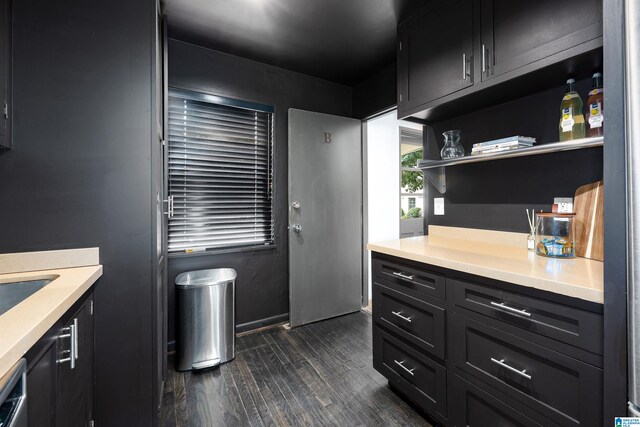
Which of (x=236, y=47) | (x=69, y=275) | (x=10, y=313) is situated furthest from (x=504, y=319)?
(x=236, y=47)

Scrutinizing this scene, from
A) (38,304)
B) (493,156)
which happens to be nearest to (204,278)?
(38,304)

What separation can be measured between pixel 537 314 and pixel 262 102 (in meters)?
2.62

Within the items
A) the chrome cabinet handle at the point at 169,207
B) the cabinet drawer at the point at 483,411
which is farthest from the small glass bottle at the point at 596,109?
the chrome cabinet handle at the point at 169,207

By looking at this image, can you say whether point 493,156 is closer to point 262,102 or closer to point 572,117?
point 572,117

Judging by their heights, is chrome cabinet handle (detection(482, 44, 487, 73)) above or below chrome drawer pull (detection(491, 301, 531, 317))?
above

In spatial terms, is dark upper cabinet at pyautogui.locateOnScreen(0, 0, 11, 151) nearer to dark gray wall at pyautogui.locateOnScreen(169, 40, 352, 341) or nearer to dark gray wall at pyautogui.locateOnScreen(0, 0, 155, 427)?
dark gray wall at pyautogui.locateOnScreen(0, 0, 155, 427)

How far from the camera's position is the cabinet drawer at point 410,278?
1.40 m

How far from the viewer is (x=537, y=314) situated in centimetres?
103

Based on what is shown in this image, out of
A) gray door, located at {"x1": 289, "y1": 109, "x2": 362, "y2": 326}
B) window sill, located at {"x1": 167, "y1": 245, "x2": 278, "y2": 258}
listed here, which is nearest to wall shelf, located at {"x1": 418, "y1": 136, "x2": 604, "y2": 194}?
gray door, located at {"x1": 289, "y1": 109, "x2": 362, "y2": 326}

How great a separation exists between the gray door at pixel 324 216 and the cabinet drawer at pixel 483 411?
1.66 m

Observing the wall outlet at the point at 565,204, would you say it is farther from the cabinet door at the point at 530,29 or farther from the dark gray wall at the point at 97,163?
the dark gray wall at the point at 97,163

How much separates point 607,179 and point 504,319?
0.63m

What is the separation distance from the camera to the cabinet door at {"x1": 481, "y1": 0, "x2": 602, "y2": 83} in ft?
3.69

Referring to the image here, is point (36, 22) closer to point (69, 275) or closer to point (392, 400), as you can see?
point (69, 275)
